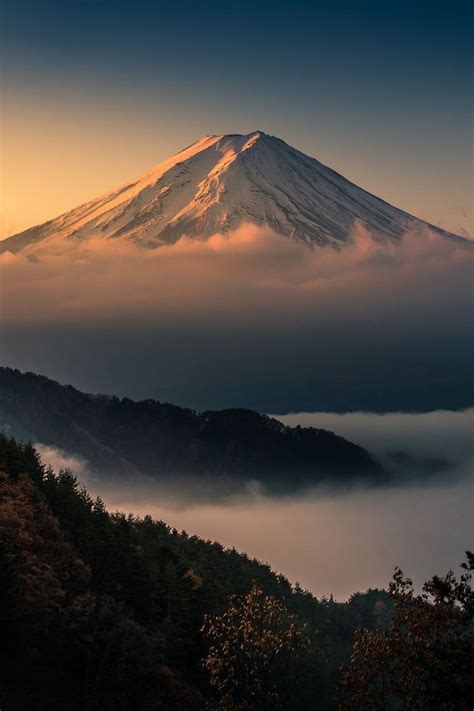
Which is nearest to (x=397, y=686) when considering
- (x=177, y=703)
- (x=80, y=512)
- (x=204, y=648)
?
(x=177, y=703)

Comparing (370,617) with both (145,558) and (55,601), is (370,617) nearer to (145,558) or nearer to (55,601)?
(145,558)

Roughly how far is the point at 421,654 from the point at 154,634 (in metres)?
36.8

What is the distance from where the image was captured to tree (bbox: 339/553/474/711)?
3359 centimetres

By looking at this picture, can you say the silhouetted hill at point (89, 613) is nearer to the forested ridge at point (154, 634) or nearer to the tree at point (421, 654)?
the forested ridge at point (154, 634)

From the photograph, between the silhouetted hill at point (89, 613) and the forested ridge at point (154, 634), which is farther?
the silhouetted hill at point (89, 613)

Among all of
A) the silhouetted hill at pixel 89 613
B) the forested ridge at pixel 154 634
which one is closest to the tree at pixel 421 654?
the forested ridge at pixel 154 634

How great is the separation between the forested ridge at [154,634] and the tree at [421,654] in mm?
56

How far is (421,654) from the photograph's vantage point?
114ft

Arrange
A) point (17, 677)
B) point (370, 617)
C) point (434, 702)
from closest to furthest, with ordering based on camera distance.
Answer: point (434, 702) → point (17, 677) → point (370, 617)

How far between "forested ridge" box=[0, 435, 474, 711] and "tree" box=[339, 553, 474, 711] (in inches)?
2.2

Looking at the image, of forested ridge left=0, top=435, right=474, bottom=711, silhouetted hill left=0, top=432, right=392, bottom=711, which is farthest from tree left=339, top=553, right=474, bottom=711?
silhouetted hill left=0, top=432, right=392, bottom=711

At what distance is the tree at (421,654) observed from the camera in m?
33.6

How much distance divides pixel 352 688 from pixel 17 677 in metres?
27.8

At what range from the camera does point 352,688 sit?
36.6 m
